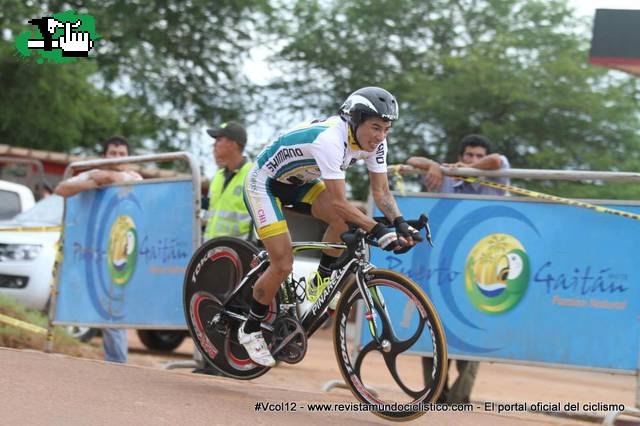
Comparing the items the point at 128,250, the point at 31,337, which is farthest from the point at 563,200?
the point at 31,337

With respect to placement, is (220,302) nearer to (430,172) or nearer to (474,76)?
(430,172)

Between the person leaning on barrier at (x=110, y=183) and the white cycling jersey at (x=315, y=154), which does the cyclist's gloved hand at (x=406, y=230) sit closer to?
the white cycling jersey at (x=315, y=154)

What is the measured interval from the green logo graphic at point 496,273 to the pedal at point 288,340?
174cm

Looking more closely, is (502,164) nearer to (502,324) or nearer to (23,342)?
(502,324)

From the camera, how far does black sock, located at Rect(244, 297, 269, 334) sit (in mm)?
7688

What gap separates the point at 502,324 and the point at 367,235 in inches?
76.6

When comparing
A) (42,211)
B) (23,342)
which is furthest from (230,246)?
(42,211)

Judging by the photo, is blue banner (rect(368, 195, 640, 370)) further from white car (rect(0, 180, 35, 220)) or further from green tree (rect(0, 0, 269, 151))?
green tree (rect(0, 0, 269, 151))

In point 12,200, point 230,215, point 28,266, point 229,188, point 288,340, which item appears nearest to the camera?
point 288,340

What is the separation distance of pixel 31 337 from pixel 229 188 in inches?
106

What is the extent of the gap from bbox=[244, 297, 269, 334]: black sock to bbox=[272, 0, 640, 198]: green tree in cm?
1243

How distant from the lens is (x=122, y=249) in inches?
399

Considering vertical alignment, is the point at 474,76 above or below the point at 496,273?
above

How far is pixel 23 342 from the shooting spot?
35.7 ft
